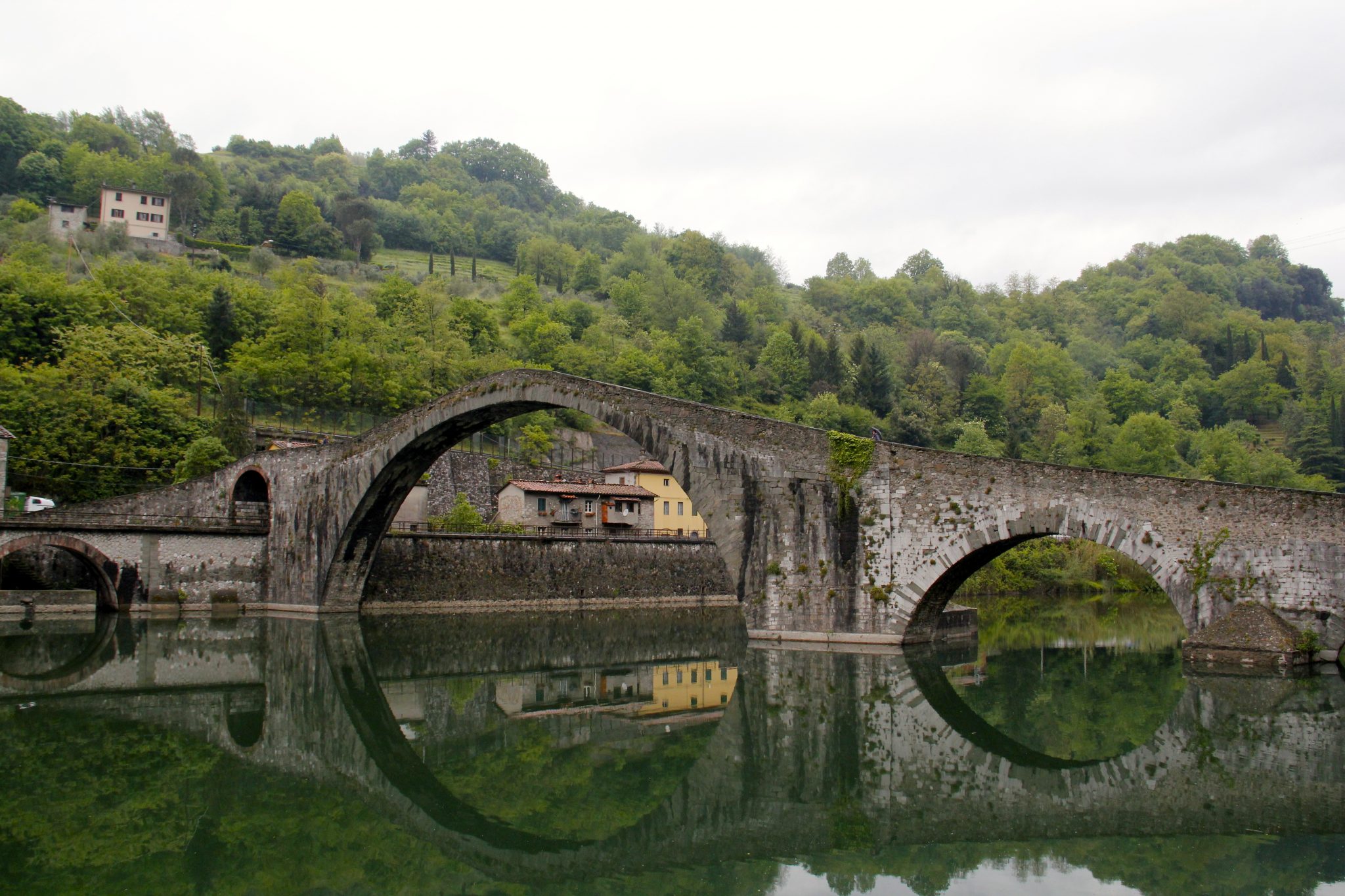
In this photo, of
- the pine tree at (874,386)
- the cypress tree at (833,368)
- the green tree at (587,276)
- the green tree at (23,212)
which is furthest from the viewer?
the green tree at (587,276)

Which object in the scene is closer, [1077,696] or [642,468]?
[1077,696]

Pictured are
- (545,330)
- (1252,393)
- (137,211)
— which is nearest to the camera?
(545,330)

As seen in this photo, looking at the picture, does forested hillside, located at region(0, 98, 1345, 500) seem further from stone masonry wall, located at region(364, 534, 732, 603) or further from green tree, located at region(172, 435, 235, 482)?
stone masonry wall, located at region(364, 534, 732, 603)

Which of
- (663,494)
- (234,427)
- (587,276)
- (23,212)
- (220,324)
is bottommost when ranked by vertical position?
(663,494)

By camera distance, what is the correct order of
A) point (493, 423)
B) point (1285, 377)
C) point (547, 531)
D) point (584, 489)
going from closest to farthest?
point (493, 423) → point (547, 531) → point (584, 489) → point (1285, 377)

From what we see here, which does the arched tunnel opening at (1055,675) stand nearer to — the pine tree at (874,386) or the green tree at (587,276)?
the pine tree at (874,386)

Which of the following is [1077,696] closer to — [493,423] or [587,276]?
[493,423]

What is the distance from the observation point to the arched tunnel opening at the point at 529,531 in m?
31.8

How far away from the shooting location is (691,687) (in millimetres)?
18609

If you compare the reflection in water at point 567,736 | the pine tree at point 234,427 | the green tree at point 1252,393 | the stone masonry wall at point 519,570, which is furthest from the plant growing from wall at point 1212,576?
the green tree at point 1252,393

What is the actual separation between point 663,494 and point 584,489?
487 centimetres

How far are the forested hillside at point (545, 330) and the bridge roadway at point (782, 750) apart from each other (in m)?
18.8

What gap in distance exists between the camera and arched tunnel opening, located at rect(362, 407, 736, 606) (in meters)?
31.8

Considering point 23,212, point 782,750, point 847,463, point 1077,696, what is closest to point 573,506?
point 847,463
